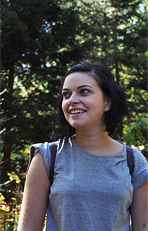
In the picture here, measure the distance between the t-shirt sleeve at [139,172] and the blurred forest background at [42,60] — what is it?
4.57 metres

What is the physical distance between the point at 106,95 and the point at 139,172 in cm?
45

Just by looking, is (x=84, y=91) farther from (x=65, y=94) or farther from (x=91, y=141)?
(x=91, y=141)

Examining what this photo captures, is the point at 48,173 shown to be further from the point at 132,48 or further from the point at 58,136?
the point at 132,48

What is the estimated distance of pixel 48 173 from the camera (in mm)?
1322

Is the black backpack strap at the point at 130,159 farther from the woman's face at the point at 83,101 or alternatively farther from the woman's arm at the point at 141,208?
the woman's face at the point at 83,101

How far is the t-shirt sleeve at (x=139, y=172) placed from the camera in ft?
→ 4.48

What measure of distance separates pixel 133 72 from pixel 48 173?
34.9 feet

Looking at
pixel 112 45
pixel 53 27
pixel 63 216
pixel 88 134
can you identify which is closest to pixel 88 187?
pixel 63 216

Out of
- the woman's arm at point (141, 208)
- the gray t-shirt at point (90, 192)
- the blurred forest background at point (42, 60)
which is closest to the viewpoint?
the gray t-shirt at point (90, 192)

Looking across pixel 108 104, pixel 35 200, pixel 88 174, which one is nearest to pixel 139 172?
pixel 88 174

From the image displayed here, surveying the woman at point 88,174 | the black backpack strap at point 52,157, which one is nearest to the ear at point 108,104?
the woman at point 88,174

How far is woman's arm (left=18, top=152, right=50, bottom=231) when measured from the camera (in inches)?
50.8

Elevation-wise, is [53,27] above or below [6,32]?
above

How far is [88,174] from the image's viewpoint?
4.33 ft
